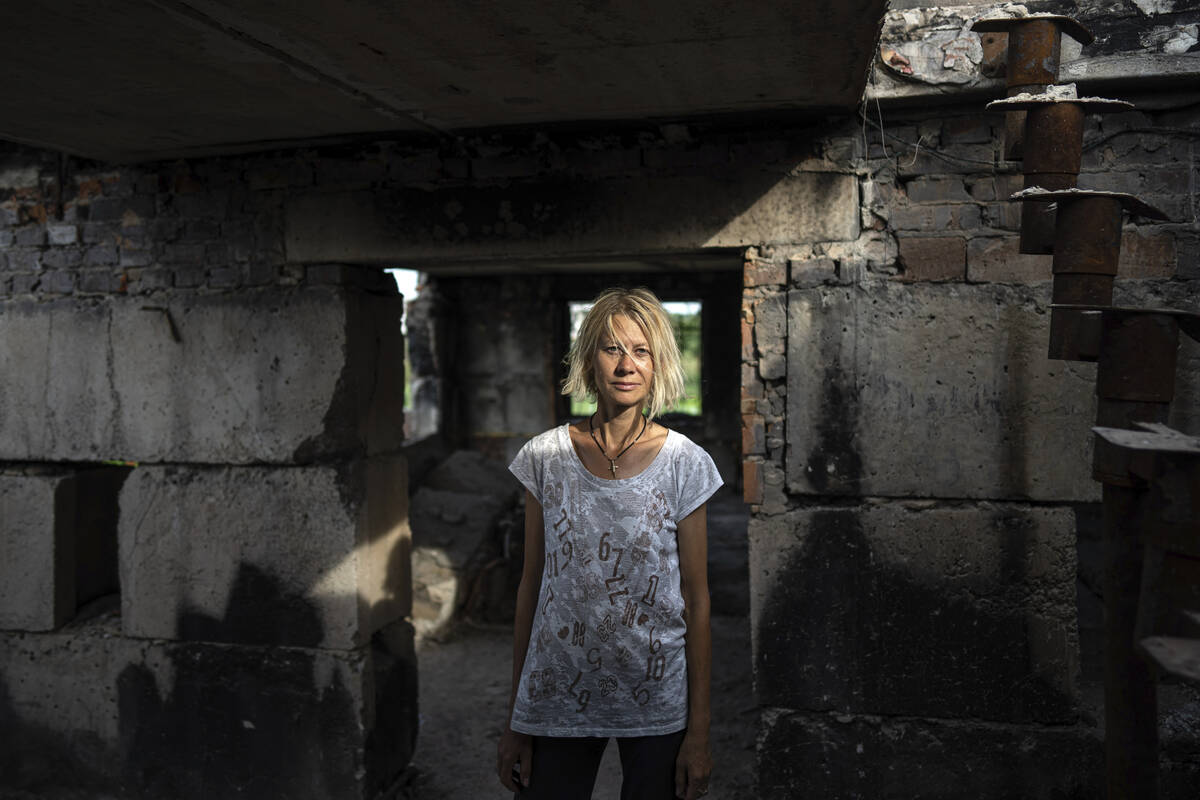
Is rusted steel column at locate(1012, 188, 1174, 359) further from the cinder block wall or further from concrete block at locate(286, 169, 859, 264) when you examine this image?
the cinder block wall

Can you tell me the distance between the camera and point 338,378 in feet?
11.2

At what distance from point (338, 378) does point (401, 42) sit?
5.03ft

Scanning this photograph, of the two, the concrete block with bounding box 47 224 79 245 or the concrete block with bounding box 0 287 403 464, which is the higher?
the concrete block with bounding box 47 224 79 245

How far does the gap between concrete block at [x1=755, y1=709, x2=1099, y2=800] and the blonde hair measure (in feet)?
4.65

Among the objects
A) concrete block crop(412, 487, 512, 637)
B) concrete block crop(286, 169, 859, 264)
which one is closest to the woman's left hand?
concrete block crop(286, 169, 859, 264)

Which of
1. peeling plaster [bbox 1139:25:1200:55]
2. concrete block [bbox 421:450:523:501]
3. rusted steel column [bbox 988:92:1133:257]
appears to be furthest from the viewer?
concrete block [bbox 421:450:523:501]

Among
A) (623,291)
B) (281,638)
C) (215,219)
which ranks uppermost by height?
(215,219)

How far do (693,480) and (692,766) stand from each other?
2.24ft

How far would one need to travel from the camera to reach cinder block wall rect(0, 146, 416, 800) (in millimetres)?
3445

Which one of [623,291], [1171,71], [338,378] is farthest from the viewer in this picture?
[338,378]

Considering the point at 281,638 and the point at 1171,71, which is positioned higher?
the point at 1171,71

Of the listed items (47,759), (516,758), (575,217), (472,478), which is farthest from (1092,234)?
(472,478)

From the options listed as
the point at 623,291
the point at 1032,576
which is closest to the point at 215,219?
the point at 623,291

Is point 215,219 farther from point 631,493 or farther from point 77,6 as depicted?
point 631,493
